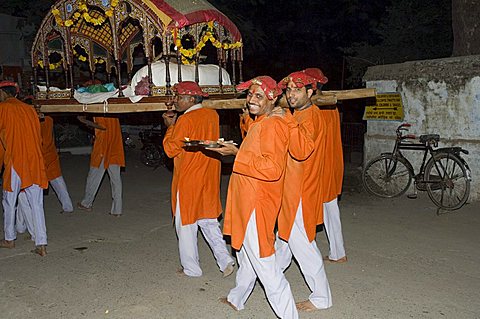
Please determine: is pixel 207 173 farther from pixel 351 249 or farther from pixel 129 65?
pixel 129 65

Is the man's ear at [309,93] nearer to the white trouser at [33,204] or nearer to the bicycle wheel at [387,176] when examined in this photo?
the white trouser at [33,204]

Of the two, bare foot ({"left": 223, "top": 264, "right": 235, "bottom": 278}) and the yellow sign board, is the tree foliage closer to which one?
the yellow sign board

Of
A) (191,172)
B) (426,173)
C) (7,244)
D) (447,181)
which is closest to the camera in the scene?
(191,172)

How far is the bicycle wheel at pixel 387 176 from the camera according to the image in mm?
8125

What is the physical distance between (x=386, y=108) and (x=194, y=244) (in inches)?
197

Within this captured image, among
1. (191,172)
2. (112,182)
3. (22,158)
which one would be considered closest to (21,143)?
(22,158)

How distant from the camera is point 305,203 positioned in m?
4.07

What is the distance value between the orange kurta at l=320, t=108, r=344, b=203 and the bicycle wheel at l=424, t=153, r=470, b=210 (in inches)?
109

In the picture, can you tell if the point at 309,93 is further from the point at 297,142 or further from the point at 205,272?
the point at 205,272

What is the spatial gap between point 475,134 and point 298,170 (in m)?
4.68

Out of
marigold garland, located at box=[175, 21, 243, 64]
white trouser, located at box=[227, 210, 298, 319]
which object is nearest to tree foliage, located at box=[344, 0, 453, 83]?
marigold garland, located at box=[175, 21, 243, 64]

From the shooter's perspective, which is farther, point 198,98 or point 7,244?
point 7,244

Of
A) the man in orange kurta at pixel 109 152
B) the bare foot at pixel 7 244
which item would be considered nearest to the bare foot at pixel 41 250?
the bare foot at pixel 7 244

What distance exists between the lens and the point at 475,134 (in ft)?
24.5
